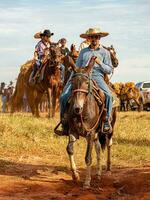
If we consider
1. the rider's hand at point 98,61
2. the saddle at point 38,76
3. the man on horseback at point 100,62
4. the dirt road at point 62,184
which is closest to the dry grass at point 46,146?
the dirt road at point 62,184

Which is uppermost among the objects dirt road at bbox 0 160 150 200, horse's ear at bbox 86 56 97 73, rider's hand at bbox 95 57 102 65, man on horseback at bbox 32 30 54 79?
man on horseback at bbox 32 30 54 79

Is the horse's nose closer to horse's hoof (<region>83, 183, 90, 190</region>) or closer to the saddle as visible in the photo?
horse's hoof (<region>83, 183, 90, 190</region>)

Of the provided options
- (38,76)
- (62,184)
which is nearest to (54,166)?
(62,184)

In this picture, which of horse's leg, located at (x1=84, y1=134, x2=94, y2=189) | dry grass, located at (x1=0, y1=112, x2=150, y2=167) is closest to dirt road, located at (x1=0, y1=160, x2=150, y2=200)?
horse's leg, located at (x1=84, y1=134, x2=94, y2=189)

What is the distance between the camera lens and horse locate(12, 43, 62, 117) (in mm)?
20609

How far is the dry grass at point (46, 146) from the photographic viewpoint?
13250mm

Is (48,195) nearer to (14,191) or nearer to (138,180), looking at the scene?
(14,191)

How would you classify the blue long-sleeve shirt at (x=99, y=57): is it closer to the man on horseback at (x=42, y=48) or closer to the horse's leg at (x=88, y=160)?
the horse's leg at (x=88, y=160)

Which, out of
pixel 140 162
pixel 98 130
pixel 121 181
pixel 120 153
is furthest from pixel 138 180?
pixel 120 153

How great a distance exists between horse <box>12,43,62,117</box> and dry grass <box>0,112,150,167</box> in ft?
11.4

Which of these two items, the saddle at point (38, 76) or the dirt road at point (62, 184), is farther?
the saddle at point (38, 76)

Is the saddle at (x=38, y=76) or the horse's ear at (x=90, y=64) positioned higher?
the saddle at (x=38, y=76)

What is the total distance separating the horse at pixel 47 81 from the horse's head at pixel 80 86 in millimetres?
10640

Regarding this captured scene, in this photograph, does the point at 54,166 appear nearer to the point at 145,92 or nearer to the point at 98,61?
the point at 98,61
